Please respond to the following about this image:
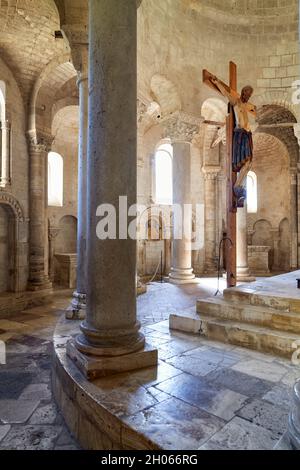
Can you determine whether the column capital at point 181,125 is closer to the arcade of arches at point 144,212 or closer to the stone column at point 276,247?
the arcade of arches at point 144,212

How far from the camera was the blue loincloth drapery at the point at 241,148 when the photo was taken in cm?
529

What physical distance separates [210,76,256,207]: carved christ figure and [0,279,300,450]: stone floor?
2.63 m

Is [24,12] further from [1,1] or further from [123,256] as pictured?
[123,256]

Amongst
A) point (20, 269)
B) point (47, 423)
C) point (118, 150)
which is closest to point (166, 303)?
point (47, 423)

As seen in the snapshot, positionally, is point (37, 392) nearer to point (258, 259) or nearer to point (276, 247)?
point (258, 259)

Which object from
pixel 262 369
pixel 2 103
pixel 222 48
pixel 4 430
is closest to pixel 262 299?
pixel 262 369

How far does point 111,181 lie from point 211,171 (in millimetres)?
11065

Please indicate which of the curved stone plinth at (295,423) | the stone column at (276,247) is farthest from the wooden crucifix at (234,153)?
the stone column at (276,247)

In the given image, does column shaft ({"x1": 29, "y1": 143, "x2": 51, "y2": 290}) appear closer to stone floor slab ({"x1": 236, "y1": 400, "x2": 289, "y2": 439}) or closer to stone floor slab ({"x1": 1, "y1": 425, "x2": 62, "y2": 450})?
stone floor slab ({"x1": 1, "y1": 425, "x2": 62, "y2": 450})

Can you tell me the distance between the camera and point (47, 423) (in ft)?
9.86

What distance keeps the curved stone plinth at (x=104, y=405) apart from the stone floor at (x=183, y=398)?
0.02 meters

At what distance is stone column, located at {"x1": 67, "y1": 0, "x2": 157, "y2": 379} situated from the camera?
2809 millimetres

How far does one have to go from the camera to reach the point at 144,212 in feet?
39.7

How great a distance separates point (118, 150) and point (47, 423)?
262 cm
